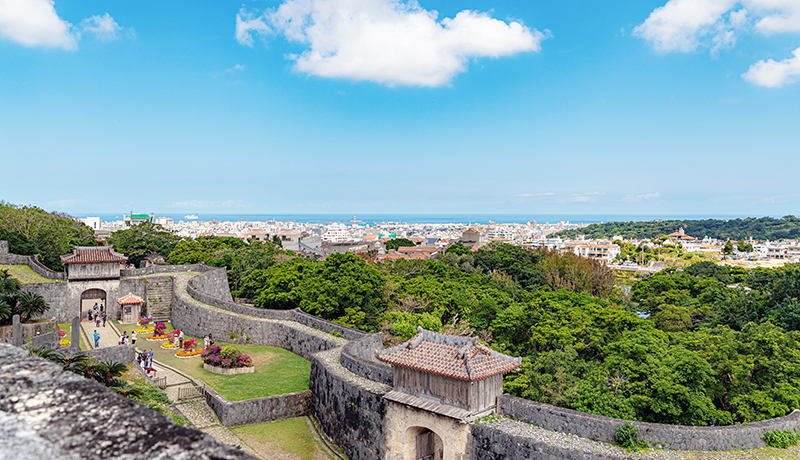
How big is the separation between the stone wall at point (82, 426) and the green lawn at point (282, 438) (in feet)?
40.3

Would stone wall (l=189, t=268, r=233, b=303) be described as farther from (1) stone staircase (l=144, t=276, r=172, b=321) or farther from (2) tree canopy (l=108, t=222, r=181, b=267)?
(2) tree canopy (l=108, t=222, r=181, b=267)

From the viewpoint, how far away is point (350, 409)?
51.6 ft

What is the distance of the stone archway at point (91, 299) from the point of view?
2788 cm

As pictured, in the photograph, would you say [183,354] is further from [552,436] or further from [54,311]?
[552,436]

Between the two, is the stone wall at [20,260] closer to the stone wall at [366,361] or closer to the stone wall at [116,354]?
the stone wall at [116,354]

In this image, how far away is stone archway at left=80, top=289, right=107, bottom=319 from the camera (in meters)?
27.9

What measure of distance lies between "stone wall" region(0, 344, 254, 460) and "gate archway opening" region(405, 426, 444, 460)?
475 inches

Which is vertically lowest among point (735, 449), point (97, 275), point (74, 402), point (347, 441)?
point (347, 441)

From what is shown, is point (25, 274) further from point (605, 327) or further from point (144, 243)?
point (605, 327)

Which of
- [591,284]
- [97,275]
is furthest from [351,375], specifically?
[591,284]

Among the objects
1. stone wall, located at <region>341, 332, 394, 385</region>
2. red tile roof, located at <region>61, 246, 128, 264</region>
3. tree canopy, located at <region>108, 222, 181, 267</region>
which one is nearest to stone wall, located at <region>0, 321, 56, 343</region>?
red tile roof, located at <region>61, 246, 128, 264</region>

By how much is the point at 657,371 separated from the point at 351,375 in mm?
10540

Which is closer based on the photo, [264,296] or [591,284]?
[264,296]

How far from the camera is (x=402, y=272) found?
4091 cm
